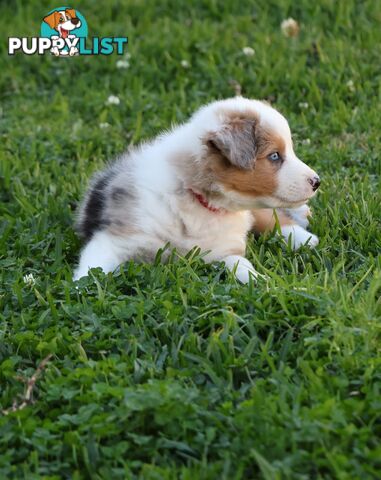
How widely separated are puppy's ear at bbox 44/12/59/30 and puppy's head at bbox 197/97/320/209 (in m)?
4.22

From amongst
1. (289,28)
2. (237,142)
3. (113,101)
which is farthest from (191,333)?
(289,28)

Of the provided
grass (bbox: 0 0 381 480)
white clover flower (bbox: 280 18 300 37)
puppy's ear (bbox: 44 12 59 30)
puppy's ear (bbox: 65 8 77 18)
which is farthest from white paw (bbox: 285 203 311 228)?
puppy's ear (bbox: 65 8 77 18)

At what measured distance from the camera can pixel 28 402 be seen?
150 inches

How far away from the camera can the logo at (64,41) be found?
8.68m

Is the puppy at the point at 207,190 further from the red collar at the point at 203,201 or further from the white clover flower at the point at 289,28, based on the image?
the white clover flower at the point at 289,28

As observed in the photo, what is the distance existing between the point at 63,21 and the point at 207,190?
4646 millimetres

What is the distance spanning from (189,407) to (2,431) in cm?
75

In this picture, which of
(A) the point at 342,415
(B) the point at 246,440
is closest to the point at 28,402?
(B) the point at 246,440

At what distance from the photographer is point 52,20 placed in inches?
353

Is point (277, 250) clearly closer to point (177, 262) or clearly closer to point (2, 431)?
point (177, 262)

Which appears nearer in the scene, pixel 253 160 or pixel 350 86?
pixel 253 160

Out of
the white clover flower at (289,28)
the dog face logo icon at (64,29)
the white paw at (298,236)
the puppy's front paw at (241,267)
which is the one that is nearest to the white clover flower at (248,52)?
the white clover flower at (289,28)

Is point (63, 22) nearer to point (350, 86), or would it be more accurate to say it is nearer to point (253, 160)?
point (350, 86)

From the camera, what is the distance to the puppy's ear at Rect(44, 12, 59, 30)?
8914 millimetres
